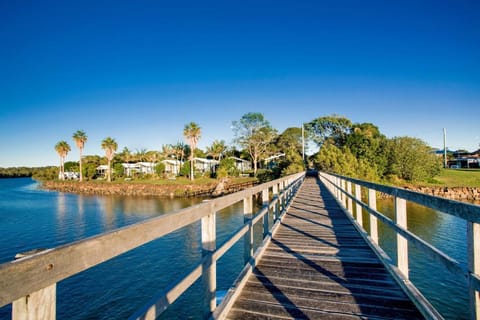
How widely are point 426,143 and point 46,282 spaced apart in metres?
45.1

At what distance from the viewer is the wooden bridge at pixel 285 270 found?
0.94m

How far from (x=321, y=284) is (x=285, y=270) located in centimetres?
57

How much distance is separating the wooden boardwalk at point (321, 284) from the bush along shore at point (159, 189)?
2891cm

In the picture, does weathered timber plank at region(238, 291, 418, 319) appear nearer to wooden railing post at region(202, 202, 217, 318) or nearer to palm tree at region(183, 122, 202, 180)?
wooden railing post at region(202, 202, 217, 318)

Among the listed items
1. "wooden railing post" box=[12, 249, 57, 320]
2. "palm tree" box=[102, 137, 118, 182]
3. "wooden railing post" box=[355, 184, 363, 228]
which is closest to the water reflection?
"wooden railing post" box=[355, 184, 363, 228]

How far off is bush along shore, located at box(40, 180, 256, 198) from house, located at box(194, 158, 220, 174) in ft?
45.9

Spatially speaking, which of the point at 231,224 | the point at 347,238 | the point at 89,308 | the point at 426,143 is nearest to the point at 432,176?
the point at 426,143

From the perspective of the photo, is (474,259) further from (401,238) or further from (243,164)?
(243,164)

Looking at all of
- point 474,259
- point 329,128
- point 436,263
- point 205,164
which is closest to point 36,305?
point 474,259

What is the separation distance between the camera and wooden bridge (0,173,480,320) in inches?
37.2

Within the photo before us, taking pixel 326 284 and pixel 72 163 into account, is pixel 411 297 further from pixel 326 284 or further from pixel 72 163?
pixel 72 163

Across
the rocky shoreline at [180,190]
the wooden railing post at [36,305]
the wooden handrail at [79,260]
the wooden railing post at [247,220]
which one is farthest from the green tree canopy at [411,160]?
the wooden railing post at [36,305]

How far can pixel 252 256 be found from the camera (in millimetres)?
3932

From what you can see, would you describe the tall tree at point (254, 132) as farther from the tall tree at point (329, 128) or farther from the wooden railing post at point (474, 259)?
the wooden railing post at point (474, 259)
